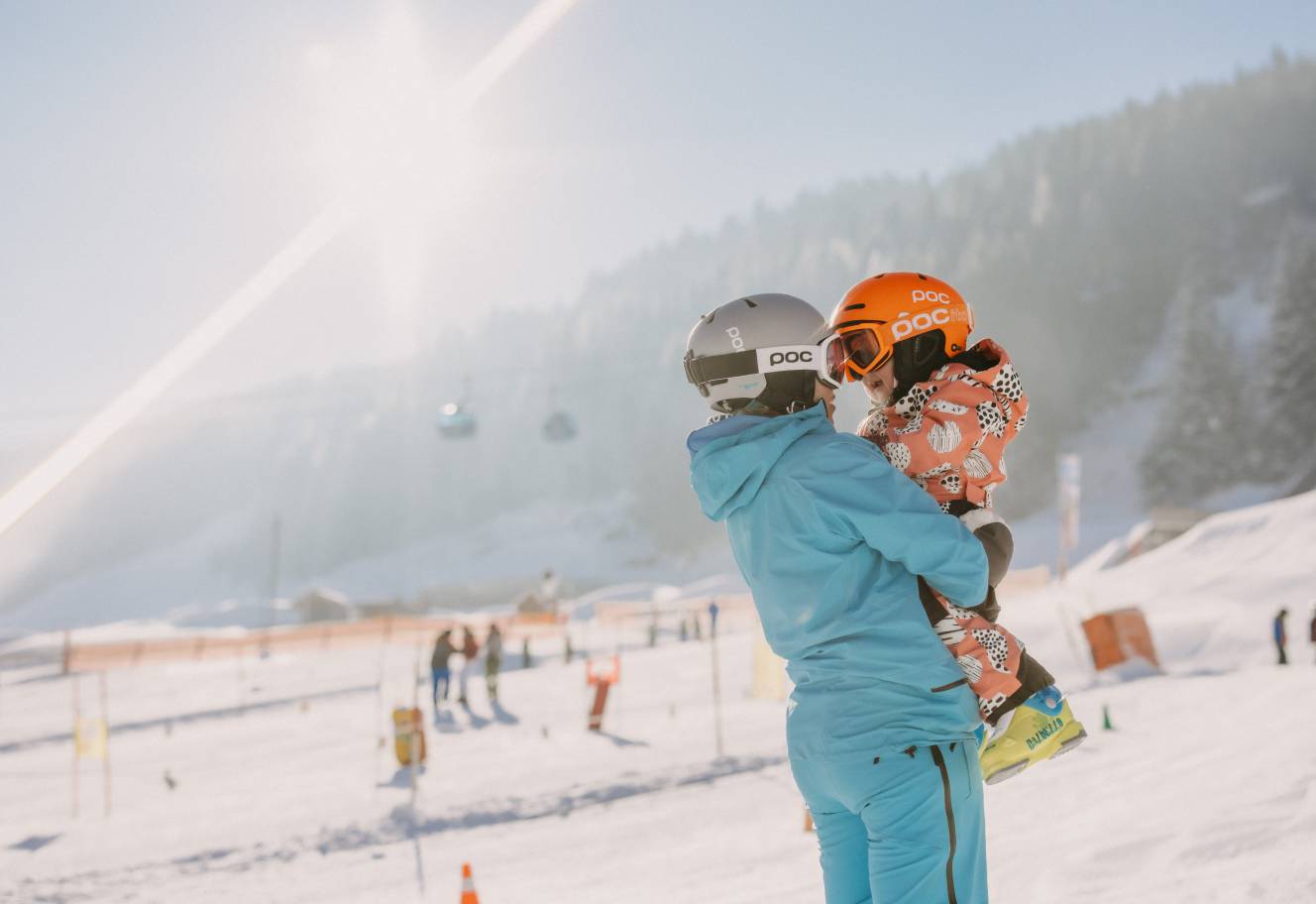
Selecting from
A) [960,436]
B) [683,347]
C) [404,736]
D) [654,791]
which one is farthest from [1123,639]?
[683,347]

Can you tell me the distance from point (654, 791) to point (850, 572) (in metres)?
8.49

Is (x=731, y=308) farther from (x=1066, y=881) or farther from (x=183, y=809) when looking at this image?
(x=183, y=809)

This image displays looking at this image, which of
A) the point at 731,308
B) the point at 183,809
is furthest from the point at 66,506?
the point at 731,308

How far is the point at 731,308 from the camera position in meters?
2.14

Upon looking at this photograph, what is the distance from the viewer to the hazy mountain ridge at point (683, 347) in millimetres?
79750

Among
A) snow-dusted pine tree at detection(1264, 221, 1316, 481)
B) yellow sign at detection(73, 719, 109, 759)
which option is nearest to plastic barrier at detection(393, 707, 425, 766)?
yellow sign at detection(73, 719, 109, 759)

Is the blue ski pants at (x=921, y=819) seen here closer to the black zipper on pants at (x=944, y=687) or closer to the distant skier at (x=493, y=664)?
the black zipper on pants at (x=944, y=687)

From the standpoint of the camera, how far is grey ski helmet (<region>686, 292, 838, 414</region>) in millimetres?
2051

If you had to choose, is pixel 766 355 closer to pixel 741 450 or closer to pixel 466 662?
pixel 741 450

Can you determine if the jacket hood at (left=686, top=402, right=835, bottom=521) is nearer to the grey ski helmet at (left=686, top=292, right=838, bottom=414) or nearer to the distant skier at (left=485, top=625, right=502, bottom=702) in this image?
the grey ski helmet at (left=686, top=292, right=838, bottom=414)

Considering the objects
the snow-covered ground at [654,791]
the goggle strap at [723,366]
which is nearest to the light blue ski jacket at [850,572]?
the goggle strap at [723,366]

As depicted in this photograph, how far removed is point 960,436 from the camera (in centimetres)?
205

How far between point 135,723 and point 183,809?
1019 cm

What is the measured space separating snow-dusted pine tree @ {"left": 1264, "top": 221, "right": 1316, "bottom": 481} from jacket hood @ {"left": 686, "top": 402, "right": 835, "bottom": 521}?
5577cm
